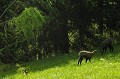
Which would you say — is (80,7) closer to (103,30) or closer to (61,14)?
(61,14)

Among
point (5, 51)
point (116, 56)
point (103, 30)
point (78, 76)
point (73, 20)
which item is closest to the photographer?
point (78, 76)

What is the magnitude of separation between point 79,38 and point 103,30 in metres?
3.02

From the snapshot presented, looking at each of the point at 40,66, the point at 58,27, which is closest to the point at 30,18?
the point at 40,66

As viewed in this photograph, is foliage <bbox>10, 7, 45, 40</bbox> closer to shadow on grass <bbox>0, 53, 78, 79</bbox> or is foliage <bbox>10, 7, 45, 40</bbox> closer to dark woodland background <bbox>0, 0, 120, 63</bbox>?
shadow on grass <bbox>0, 53, 78, 79</bbox>

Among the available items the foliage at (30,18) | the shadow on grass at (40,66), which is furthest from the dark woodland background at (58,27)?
the foliage at (30,18)

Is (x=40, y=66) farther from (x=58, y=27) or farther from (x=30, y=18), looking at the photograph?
(x=58, y=27)

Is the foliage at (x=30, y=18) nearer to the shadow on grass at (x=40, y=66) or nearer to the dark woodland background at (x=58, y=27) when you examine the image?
the shadow on grass at (x=40, y=66)

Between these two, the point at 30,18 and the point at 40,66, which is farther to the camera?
the point at 40,66

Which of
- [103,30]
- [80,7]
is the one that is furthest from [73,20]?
[103,30]

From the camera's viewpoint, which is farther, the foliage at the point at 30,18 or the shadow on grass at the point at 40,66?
the shadow on grass at the point at 40,66

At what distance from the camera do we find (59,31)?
135 feet

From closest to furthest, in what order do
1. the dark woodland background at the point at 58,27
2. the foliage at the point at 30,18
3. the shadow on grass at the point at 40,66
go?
the foliage at the point at 30,18, the shadow on grass at the point at 40,66, the dark woodland background at the point at 58,27

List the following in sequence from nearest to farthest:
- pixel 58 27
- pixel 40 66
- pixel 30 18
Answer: pixel 30 18, pixel 40 66, pixel 58 27

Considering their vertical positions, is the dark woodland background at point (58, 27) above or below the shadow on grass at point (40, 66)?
above
